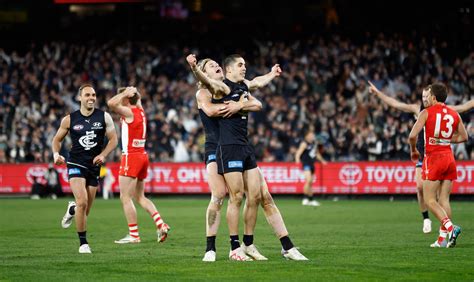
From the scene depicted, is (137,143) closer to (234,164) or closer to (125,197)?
(125,197)

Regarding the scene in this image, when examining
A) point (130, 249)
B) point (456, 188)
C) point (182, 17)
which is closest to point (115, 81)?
point (182, 17)

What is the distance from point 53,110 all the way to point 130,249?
26922mm

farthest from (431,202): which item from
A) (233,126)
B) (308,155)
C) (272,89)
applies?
(272,89)

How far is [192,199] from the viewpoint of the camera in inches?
1483

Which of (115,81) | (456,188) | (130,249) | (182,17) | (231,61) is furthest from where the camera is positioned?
(182,17)

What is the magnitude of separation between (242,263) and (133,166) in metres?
→ 5.84

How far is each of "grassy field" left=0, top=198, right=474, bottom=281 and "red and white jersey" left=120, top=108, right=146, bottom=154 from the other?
68.5 inches

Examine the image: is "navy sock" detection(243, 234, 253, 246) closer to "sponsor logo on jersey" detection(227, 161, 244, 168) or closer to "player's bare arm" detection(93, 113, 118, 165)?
"sponsor logo on jersey" detection(227, 161, 244, 168)

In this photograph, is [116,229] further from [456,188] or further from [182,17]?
[182,17]

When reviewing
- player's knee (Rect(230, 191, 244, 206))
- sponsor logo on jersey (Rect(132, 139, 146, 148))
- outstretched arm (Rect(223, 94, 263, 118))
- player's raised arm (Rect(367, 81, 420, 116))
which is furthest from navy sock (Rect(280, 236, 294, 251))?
sponsor logo on jersey (Rect(132, 139, 146, 148))

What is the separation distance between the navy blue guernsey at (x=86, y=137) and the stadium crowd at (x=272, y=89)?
64.6ft

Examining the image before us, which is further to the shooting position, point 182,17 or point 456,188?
point 182,17

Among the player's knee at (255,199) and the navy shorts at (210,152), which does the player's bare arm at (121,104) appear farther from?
the player's knee at (255,199)

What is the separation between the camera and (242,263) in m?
13.5
